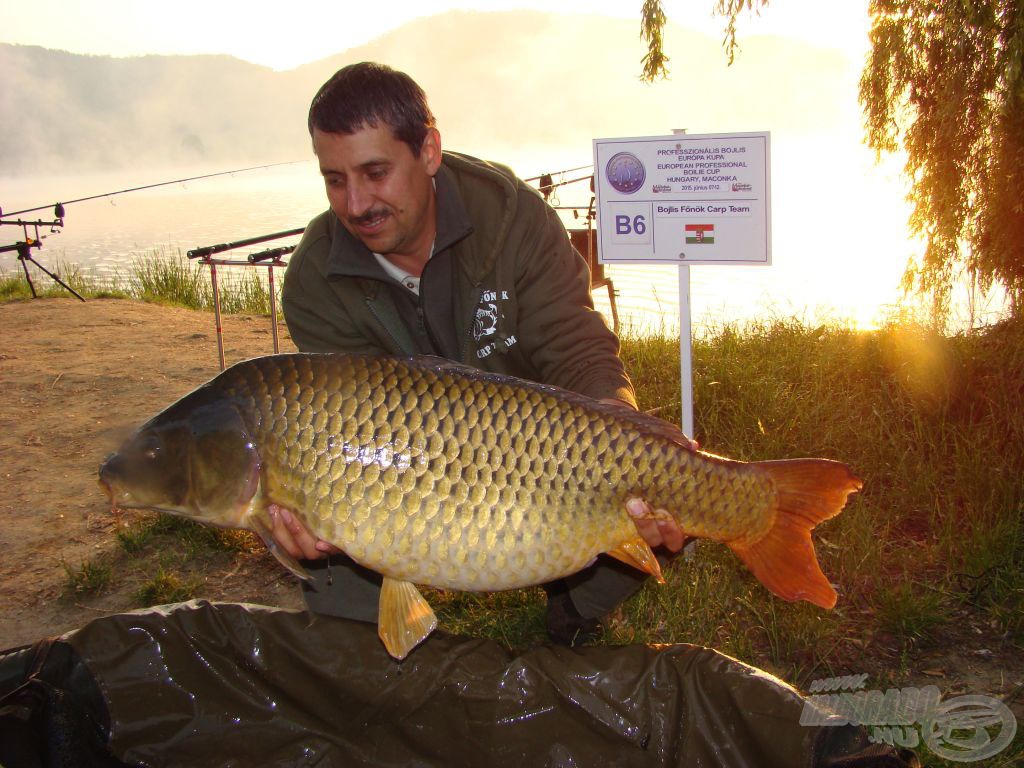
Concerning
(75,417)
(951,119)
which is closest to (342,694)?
(75,417)

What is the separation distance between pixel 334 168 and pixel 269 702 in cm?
105

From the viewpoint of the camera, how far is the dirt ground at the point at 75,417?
7.21 ft

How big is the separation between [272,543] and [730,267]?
19.7 feet

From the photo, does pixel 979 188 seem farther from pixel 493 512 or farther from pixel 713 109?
pixel 713 109

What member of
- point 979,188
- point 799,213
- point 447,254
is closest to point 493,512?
point 447,254

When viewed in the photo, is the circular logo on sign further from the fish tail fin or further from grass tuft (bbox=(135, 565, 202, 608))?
grass tuft (bbox=(135, 565, 202, 608))

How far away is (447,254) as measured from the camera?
199 centimetres

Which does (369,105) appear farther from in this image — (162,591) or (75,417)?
(75,417)

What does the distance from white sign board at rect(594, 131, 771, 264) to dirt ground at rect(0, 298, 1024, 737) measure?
102 centimetres

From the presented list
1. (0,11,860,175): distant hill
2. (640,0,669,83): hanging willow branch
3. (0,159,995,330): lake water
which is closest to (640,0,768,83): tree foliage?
(640,0,669,83): hanging willow branch

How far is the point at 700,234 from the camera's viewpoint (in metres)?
2.26

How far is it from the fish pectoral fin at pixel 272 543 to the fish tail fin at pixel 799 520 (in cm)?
76

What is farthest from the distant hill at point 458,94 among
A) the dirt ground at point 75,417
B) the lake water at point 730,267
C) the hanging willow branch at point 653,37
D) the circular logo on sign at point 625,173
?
the circular logo on sign at point 625,173

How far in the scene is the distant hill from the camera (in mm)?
42594
